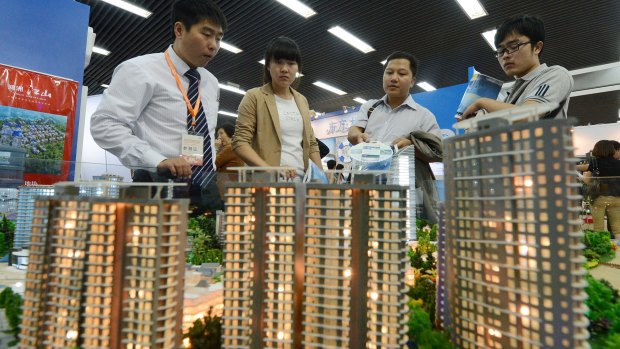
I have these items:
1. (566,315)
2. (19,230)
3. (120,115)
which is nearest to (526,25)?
(566,315)

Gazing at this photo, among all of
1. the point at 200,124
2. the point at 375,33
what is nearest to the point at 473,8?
the point at 375,33

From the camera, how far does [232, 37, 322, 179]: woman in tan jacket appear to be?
258cm

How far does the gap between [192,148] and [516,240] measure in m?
1.97

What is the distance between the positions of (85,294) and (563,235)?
45.3 inches

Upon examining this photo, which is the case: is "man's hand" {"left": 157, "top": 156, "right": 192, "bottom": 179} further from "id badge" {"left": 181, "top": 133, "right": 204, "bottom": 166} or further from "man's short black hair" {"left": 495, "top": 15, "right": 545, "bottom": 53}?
"man's short black hair" {"left": 495, "top": 15, "right": 545, "bottom": 53}

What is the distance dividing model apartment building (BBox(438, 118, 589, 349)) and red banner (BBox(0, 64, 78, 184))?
444 centimetres

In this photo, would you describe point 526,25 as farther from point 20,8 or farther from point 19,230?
point 20,8

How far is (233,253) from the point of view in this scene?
917mm

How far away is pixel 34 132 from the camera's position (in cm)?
418

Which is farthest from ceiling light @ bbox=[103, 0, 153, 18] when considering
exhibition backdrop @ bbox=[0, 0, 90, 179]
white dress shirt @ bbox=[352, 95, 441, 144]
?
white dress shirt @ bbox=[352, 95, 441, 144]

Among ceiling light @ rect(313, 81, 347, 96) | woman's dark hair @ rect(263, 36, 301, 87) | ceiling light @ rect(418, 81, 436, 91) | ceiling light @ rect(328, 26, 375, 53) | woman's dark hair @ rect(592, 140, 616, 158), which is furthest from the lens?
ceiling light @ rect(313, 81, 347, 96)

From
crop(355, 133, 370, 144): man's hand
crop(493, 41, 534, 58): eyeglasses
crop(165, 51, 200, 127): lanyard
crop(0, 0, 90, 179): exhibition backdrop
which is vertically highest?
crop(0, 0, 90, 179): exhibition backdrop

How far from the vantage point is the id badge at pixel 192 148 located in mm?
2213

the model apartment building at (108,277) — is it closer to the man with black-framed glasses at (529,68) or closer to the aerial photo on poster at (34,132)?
the man with black-framed glasses at (529,68)
